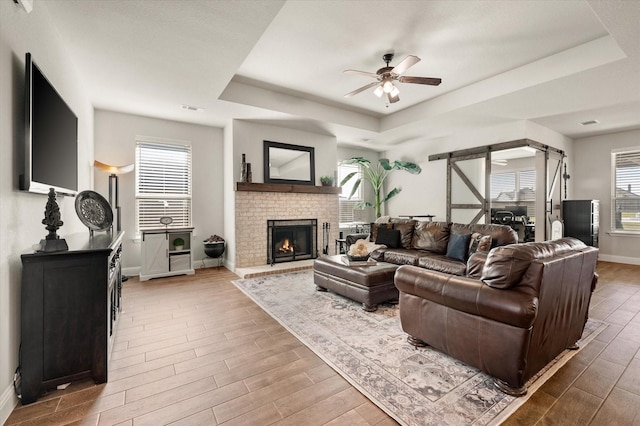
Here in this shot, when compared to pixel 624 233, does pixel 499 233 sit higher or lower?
higher

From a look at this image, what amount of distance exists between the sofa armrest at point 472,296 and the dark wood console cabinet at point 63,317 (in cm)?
230

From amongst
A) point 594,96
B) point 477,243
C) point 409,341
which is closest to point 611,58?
point 594,96

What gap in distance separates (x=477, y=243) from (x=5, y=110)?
4766 millimetres

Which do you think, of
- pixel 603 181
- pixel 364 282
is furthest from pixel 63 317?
pixel 603 181

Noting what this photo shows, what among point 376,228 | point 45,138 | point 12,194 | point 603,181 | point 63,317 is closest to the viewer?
point 12,194

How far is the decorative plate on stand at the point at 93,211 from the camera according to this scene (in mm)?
2551

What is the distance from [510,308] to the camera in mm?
1748

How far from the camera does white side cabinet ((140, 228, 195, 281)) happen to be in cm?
476

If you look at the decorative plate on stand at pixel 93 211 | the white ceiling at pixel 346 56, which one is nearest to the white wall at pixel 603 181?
the white ceiling at pixel 346 56

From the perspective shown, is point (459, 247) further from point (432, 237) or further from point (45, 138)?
point (45, 138)

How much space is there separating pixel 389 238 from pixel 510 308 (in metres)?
3.24

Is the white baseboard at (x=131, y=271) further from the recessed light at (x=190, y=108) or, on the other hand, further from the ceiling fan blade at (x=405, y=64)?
the ceiling fan blade at (x=405, y=64)

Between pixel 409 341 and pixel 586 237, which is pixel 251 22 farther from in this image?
pixel 586 237

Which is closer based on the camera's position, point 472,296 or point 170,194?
point 472,296
